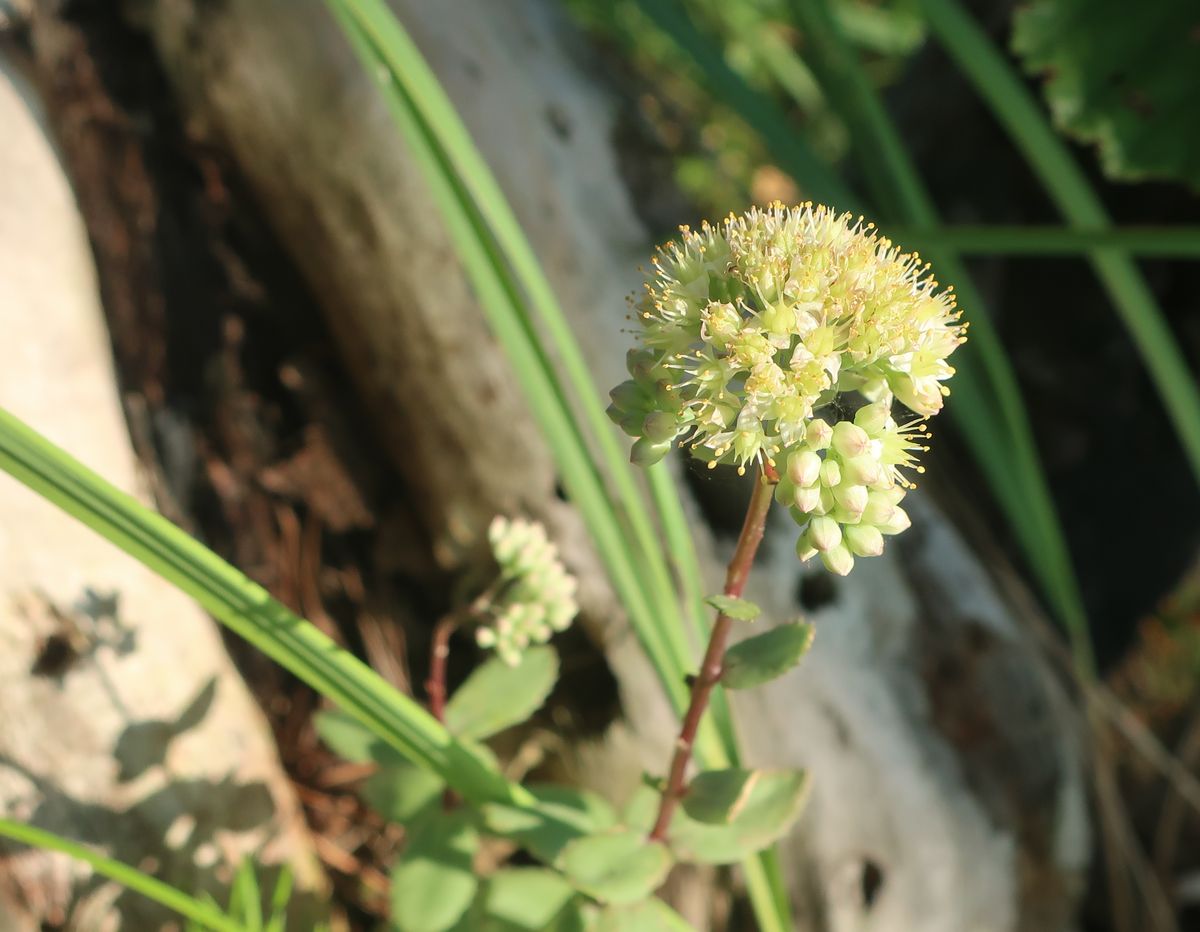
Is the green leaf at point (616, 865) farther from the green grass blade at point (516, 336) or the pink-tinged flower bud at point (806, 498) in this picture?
the pink-tinged flower bud at point (806, 498)

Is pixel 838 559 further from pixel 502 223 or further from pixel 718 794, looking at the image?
pixel 502 223

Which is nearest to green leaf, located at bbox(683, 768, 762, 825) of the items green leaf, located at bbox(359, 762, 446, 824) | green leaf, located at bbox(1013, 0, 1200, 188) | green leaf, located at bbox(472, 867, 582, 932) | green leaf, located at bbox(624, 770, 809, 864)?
green leaf, located at bbox(624, 770, 809, 864)

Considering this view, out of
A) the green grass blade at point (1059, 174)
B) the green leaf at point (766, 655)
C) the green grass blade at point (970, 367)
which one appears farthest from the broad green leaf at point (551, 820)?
the green grass blade at point (1059, 174)

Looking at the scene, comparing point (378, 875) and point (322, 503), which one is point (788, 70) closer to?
point (322, 503)

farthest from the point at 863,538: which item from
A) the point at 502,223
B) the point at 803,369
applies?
the point at 502,223

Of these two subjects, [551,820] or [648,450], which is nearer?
[648,450]

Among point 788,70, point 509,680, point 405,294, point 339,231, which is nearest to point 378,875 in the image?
point 509,680

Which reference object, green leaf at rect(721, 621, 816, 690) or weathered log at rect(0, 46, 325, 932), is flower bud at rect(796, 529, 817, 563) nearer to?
green leaf at rect(721, 621, 816, 690)
